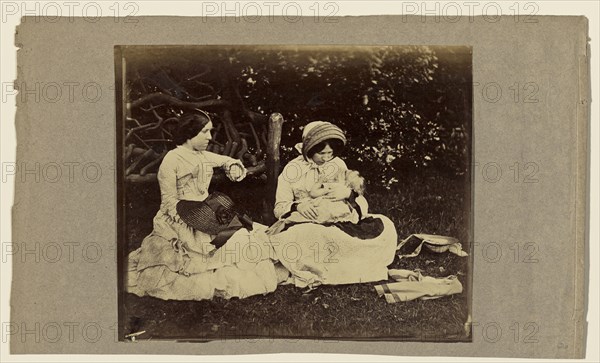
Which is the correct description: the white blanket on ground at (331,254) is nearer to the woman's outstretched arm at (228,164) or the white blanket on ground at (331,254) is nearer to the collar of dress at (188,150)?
the woman's outstretched arm at (228,164)

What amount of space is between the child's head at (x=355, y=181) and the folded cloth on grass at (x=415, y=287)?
0.47 meters

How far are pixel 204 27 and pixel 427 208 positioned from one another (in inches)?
59.6

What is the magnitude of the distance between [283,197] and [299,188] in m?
0.10

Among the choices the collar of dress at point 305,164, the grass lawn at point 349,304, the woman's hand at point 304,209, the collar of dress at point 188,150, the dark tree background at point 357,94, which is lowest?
the grass lawn at point 349,304

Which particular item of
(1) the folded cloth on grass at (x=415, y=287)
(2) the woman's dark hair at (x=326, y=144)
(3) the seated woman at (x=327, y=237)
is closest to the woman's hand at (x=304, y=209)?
(3) the seated woman at (x=327, y=237)

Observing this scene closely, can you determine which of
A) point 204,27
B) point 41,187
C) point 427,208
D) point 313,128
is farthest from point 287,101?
point 41,187

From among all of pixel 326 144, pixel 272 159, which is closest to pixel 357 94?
pixel 326 144

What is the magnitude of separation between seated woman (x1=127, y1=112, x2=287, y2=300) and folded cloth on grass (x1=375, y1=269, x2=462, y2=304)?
1.97 ft

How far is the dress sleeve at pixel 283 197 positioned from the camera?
178 inches

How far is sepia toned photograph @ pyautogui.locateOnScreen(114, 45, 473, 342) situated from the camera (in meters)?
4.52

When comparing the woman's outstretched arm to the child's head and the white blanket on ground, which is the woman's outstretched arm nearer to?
the white blanket on ground

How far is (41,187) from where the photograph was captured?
4.56 m

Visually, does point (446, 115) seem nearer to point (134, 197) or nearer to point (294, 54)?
point (294, 54)

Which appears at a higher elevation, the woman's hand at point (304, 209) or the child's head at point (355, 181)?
the child's head at point (355, 181)
